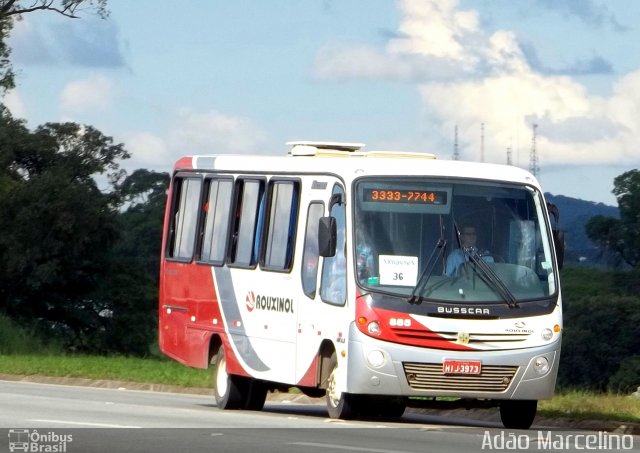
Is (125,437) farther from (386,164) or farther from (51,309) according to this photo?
(51,309)

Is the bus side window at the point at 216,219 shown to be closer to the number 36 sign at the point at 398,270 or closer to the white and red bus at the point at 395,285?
the white and red bus at the point at 395,285

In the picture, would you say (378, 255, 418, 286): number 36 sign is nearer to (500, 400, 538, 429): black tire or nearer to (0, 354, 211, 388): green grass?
(500, 400, 538, 429): black tire

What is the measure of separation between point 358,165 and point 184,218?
197 inches

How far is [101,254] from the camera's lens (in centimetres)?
7000

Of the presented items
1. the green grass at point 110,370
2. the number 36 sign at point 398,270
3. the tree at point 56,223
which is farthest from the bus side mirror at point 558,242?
the tree at point 56,223

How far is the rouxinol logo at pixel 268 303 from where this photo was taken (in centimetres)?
1868

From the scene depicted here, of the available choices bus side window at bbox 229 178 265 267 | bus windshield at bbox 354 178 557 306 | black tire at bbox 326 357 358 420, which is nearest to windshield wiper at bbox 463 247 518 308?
bus windshield at bbox 354 178 557 306

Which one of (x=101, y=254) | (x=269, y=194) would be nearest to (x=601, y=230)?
(x=101, y=254)

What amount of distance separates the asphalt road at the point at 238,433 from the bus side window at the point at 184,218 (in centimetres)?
251

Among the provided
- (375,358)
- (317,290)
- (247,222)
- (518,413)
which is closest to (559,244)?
(518,413)

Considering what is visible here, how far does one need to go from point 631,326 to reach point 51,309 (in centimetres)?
3275

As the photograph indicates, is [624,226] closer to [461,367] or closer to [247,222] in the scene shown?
[247,222]

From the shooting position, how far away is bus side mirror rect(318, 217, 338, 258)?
17.0 m

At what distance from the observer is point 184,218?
2222 cm
